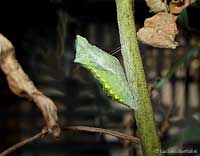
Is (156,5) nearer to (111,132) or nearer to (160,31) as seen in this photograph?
(160,31)

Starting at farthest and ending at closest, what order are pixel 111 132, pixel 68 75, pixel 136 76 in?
pixel 68 75 < pixel 111 132 < pixel 136 76

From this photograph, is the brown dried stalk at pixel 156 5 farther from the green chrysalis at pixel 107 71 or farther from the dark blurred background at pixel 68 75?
the dark blurred background at pixel 68 75

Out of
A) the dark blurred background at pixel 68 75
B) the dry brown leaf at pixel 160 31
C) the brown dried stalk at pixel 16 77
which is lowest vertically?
the dark blurred background at pixel 68 75

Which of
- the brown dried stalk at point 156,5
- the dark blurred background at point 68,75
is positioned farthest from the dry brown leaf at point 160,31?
the dark blurred background at point 68,75

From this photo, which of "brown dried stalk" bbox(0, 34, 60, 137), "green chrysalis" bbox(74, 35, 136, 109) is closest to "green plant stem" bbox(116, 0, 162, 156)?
"green chrysalis" bbox(74, 35, 136, 109)

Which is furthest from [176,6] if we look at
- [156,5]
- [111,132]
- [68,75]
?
[68,75]
